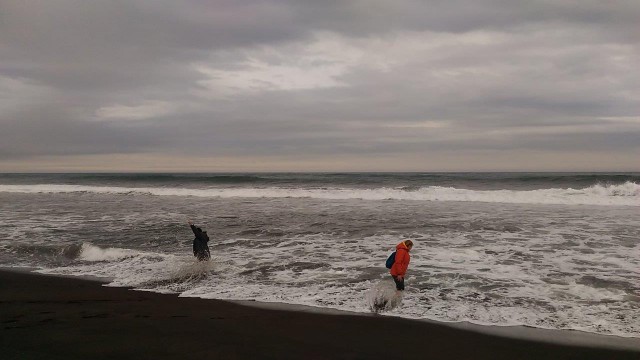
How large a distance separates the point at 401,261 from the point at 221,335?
3619 millimetres

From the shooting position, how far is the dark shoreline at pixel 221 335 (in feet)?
18.7

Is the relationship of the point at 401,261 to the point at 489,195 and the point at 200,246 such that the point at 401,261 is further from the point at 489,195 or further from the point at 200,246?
the point at 489,195

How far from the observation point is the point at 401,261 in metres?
8.19

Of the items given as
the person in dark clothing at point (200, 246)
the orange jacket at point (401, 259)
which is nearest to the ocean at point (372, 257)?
the person in dark clothing at point (200, 246)

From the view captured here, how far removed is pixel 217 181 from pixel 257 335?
48898 millimetres

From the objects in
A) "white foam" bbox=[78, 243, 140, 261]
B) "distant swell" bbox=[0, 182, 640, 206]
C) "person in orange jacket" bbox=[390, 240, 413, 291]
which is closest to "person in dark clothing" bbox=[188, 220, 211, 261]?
"white foam" bbox=[78, 243, 140, 261]

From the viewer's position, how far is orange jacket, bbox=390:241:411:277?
8125 mm

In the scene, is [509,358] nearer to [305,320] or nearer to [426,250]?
[305,320]

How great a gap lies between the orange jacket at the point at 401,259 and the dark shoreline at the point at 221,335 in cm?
125

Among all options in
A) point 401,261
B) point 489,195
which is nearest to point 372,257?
point 401,261

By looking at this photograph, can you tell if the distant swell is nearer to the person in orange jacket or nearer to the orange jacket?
the person in orange jacket

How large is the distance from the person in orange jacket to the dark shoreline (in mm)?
1257

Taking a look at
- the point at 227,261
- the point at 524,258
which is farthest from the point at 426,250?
the point at 227,261

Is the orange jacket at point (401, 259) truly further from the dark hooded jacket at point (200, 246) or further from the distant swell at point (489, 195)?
the distant swell at point (489, 195)
